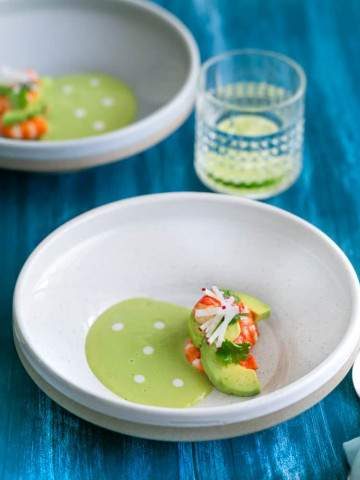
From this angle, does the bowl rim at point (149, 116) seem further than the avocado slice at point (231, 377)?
Yes

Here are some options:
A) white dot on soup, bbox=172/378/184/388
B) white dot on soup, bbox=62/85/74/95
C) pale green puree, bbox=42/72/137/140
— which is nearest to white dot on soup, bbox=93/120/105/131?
pale green puree, bbox=42/72/137/140

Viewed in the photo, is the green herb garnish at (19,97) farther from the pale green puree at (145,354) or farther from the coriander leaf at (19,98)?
the pale green puree at (145,354)

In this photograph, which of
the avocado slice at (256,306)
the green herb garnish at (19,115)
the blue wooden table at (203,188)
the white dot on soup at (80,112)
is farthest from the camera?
the white dot on soup at (80,112)

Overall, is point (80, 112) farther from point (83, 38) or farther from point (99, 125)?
point (83, 38)

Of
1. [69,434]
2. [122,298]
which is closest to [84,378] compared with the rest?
[69,434]

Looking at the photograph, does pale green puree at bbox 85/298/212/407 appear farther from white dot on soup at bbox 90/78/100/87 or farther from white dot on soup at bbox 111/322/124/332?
white dot on soup at bbox 90/78/100/87

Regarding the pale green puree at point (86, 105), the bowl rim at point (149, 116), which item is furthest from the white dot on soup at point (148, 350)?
the pale green puree at point (86, 105)
